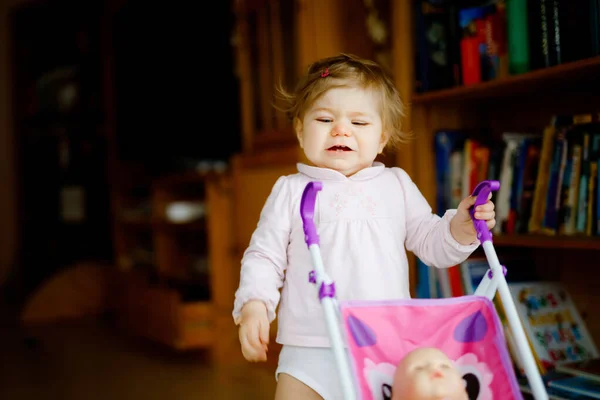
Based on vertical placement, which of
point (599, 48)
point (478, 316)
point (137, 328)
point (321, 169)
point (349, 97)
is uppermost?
point (599, 48)

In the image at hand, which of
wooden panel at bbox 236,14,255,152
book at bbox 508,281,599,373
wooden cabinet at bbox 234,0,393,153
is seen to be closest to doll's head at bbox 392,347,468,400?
book at bbox 508,281,599,373

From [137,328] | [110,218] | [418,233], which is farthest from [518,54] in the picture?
[110,218]

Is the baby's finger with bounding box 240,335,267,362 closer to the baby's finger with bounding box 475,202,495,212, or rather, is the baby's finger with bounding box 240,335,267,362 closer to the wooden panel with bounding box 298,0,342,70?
the baby's finger with bounding box 475,202,495,212

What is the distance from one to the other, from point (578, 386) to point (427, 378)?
87cm

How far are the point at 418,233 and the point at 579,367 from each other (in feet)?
2.61

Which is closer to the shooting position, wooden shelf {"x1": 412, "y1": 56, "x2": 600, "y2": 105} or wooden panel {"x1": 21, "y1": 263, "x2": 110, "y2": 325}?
wooden shelf {"x1": 412, "y1": 56, "x2": 600, "y2": 105}

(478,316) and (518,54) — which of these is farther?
(518,54)

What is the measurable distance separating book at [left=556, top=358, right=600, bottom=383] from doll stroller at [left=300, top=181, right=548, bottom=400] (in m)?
0.75

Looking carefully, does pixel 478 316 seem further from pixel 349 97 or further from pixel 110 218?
pixel 110 218

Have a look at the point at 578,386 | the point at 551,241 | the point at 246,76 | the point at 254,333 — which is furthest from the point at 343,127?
the point at 246,76

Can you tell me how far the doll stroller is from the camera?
91 centimetres

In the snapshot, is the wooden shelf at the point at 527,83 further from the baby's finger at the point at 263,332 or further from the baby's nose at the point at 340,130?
the baby's finger at the point at 263,332

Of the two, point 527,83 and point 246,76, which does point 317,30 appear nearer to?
point 246,76

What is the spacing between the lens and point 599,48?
4.88 ft
